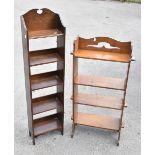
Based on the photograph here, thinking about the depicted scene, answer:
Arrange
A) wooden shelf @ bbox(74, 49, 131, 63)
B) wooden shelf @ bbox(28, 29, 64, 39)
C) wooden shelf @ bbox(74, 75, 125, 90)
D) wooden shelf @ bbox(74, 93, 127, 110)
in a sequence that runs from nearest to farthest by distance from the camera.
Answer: wooden shelf @ bbox(28, 29, 64, 39) → wooden shelf @ bbox(74, 49, 131, 63) → wooden shelf @ bbox(74, 75, 125, 90) → wooden shelf @ bbox(74, 93, 127, 110)

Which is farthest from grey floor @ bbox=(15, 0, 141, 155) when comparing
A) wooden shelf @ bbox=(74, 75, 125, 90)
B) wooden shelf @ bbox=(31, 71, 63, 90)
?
wooden shelf @ bbox=(74, 75, 125, 90)

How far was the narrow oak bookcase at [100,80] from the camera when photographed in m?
1.89

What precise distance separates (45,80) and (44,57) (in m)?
0.20

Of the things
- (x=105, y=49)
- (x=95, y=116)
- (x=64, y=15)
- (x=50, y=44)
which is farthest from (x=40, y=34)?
(x=64, y=15)

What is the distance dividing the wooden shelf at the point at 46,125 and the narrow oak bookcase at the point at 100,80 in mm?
145

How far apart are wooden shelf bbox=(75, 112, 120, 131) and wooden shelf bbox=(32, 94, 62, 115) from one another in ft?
0.80

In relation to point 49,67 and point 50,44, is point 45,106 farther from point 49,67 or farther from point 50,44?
point 50,44

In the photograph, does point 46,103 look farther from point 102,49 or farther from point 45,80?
point 102,49

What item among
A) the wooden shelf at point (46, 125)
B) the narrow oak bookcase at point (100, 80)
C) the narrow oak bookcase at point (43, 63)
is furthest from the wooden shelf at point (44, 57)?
the wooden shelf at point (46, 125)

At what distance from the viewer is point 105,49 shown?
194cm

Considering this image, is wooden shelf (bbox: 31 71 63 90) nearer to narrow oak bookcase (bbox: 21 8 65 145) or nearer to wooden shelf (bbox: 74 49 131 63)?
narrow oak bookcase (bbox: 21 8 65 145)

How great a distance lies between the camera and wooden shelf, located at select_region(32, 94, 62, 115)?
82.0 inches

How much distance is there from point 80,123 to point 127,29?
102 inches

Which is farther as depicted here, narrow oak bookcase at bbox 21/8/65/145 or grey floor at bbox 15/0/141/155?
grey floor at bbox 15/0/141/155
